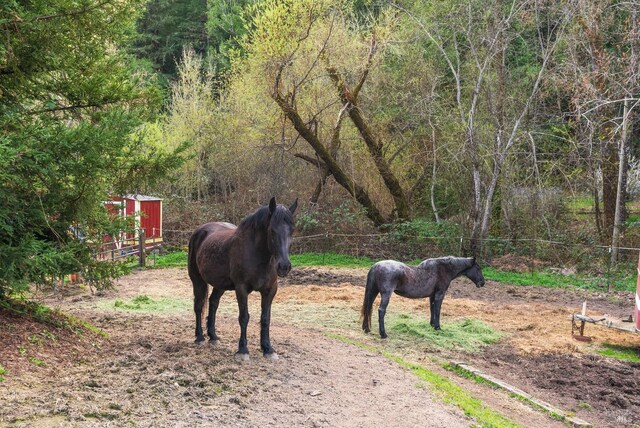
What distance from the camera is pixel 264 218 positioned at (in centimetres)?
719

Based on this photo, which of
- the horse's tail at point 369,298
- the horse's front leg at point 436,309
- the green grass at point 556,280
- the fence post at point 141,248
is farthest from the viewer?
the fence post at point 141,248

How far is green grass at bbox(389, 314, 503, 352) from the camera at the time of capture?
400 inches

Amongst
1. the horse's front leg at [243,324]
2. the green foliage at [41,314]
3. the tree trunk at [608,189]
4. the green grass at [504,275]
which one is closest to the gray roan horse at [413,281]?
the horse's front leg at [243,324]

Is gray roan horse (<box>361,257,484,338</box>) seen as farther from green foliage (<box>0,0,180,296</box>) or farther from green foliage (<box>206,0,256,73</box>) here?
green foliage (<box>206,0,256,73</box>)

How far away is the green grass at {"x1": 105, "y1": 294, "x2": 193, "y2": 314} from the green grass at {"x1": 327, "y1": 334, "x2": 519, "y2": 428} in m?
4.33

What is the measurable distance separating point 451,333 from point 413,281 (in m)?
1.05

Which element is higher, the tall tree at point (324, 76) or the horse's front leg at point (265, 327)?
the tall tree at point (324, 76)

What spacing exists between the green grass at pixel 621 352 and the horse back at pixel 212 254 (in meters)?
6.26

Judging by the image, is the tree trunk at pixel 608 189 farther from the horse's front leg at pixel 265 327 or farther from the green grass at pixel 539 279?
the horse's front leg at pixel 265 327

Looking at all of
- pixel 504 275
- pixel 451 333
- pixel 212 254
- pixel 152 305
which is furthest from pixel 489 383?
pixel 504 275

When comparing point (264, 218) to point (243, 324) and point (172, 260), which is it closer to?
point (243, 324)

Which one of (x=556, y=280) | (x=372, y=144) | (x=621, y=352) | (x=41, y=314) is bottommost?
(x=621, y=352)

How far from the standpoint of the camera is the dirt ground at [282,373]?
17.2ft

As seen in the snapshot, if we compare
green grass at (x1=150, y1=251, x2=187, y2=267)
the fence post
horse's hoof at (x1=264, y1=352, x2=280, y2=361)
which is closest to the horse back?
horse's hoof at (x1=264, y1=352, x2=280, y2=361)
